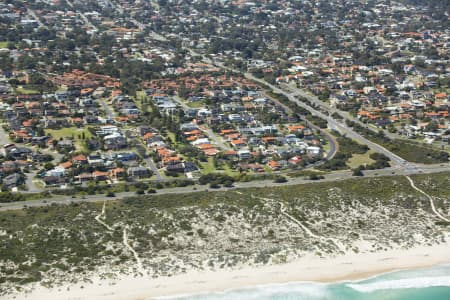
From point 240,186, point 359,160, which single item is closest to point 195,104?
point 359,160

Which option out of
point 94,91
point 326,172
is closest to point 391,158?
point 326,172

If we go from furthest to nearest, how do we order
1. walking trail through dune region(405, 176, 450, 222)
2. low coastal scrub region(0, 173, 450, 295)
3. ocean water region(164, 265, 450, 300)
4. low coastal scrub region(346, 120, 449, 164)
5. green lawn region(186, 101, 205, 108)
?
green lawn region(186, 101, 205, 108) → low coastal scrub region(346, 120, 449, 164) → walking trail through dune region(405, 176, 450, 222) → low coastal scrub region(0, 173, 450, 295) → ocean water region(164, 265, 450, 300)

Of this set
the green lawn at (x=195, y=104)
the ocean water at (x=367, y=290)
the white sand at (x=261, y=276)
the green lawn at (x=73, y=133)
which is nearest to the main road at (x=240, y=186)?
the white sand at (x=261, y=276)

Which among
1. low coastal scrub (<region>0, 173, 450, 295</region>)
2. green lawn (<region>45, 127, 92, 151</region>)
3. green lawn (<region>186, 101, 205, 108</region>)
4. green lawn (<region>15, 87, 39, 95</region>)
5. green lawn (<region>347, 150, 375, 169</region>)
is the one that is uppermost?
low coastal scrub (<region>0, 173, 450, 295</region>)

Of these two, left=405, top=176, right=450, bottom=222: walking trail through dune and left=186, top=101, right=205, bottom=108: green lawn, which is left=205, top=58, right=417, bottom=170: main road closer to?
left=405, top=176, right=450, bottom=222: walking trail through dune

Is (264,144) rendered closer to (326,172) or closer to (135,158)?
(326,172)

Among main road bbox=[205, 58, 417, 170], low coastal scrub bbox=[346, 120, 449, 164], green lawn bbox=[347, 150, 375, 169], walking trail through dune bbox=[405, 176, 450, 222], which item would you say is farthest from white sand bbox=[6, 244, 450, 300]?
low coastal scrub bbox=[346, 120, 449, 164]
